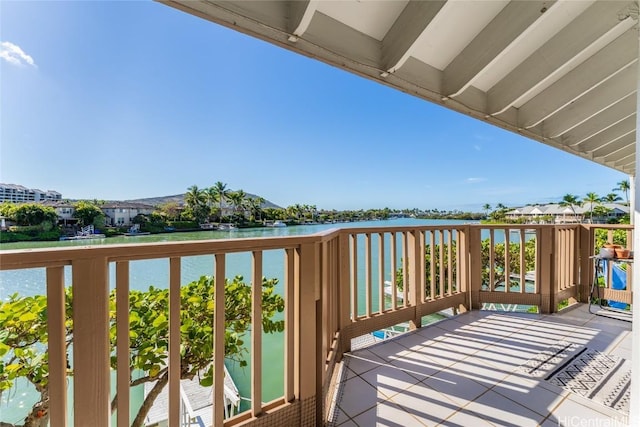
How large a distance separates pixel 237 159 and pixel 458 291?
29.8 m

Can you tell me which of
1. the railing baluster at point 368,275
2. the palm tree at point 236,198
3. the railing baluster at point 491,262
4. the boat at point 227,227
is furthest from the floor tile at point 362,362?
the palm tree at point 236,198

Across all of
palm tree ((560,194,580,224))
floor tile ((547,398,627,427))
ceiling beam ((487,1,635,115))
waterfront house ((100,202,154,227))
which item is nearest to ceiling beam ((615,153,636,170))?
ceiling beam ((487,1,635,115))

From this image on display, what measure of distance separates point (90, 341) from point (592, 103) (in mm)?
4105

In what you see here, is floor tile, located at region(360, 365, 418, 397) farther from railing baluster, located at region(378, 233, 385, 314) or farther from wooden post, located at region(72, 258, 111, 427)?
wooden post, located at region(72, 258, 111, 427)

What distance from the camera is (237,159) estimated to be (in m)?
30.3

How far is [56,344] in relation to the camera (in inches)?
35.4

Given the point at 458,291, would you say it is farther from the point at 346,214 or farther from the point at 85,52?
the point at 346,214

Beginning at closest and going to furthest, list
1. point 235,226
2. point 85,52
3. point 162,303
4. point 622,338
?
point 162,303 → point 622,338 → point 85,52 → point 235,226

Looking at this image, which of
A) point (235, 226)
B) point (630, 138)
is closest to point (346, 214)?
point (235, 226)

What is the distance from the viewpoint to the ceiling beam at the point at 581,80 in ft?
6.82

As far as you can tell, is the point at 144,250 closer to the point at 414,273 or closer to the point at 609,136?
the point at 414,273

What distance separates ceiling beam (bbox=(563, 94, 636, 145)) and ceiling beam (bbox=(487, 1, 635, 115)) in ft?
3.74

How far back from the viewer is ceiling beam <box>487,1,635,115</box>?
1.79m

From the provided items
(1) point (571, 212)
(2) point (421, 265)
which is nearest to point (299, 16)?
(2) point (421, 265)
